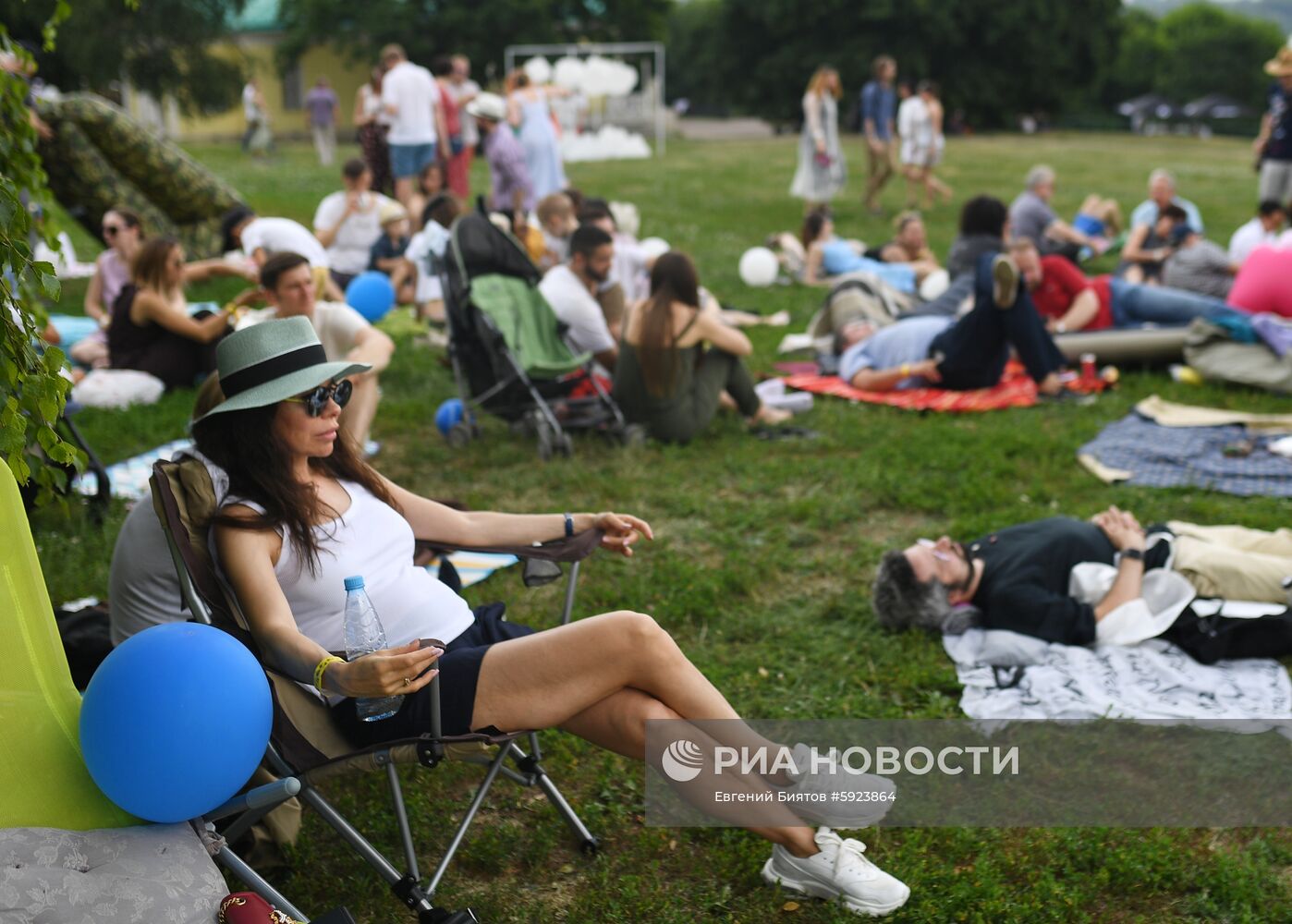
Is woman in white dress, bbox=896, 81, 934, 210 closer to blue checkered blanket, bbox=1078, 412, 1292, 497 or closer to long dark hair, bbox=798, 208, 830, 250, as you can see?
long dark hair, bbox=798, 208, 830, 250

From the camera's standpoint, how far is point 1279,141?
35.4ft

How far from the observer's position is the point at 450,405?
678 centimetres

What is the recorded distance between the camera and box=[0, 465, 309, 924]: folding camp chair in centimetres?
223

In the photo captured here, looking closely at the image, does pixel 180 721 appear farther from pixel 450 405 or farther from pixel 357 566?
pixel 450 405

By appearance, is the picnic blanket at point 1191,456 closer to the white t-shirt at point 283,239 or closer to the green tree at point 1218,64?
the white t-shirt at point 283,239

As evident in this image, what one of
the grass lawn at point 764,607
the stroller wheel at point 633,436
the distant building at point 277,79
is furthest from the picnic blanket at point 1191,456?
the distant building at point 277,79

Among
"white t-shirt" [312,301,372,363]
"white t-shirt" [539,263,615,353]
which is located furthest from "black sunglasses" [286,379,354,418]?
"white t-shirt" [539,263,615,353]

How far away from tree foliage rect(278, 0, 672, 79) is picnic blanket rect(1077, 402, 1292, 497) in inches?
1270

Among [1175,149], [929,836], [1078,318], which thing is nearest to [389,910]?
[929,836]

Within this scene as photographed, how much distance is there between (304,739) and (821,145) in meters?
13.0

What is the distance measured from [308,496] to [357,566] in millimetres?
216

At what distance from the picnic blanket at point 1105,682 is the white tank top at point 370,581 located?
1.79m

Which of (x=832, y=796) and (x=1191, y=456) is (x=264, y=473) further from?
(x=1191, y=456)

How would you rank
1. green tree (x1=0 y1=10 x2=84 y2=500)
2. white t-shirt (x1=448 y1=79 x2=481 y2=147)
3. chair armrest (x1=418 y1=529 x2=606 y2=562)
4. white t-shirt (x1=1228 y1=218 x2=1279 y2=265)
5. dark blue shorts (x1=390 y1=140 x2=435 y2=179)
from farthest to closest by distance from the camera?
white t-shirt (x1=448 y1=79 x2=481 y2=147)
dark blue shorts (x1=390 y1=140 x2=435 y2=179)
white t-shirt (x1=1228 y1=218 x2=1279 y2=265)
chair armrest (x1=418 y1=529 x2=606 y2=562)
green tree (x1=0 y1=10 x2=84 y2=500)
